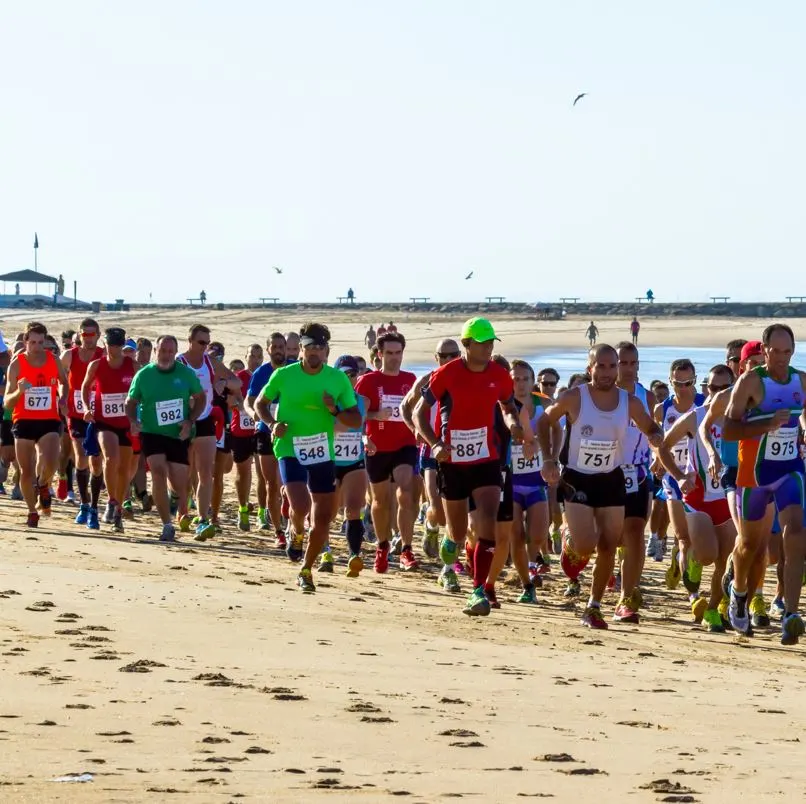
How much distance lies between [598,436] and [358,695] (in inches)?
139

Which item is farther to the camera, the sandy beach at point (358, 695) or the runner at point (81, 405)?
the runner at point (81, 405)

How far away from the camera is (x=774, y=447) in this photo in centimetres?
1005

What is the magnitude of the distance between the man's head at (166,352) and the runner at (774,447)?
17.9 ft

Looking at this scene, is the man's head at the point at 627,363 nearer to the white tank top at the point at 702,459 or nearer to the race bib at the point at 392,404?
the white tank top at the point at 702,459

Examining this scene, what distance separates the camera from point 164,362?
14.2 m

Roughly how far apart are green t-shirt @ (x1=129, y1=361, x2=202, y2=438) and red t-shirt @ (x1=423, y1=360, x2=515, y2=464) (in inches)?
152

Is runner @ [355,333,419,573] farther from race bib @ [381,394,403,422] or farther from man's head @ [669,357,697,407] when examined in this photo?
man's head @ [669,357,697,407]

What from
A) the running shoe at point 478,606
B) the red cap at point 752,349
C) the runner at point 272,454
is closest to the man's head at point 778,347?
the red cap at point 752,349

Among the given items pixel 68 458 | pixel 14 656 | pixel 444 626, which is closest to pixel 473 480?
pixel 444 626

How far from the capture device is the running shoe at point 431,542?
563 inches

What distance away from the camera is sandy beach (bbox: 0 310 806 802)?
5.89 metres

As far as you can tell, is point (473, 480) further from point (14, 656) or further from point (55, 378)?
point (55, 378)

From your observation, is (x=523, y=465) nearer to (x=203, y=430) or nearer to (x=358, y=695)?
(x=203, y=430)

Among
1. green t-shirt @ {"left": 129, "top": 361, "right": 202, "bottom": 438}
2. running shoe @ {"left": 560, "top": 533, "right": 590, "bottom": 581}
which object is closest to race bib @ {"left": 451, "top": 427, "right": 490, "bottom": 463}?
running shoe @ {"left": 560, "top": 533, "right": 590, "bottom": 581}
